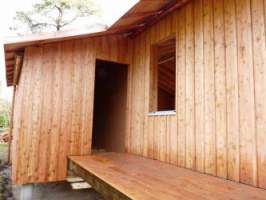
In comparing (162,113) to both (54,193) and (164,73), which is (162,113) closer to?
(54,193)

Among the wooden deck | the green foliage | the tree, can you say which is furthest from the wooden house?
the green foliage

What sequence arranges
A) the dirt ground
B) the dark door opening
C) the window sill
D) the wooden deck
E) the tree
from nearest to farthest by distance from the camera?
the wooden deck
the dirt ground
the window sill
the dark door opening
the tree

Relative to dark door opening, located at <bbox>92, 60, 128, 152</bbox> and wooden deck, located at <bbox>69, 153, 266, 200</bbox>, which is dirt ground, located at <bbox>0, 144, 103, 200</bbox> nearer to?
wooden deck, located at <bbox>69, 153, 266, 200</bbox>

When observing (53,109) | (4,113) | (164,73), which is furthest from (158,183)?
(4,113)

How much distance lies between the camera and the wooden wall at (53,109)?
4086 mm

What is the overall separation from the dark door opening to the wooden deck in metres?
2.16

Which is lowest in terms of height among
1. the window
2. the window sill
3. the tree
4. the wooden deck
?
the wooden deck

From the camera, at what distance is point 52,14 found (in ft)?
37.3

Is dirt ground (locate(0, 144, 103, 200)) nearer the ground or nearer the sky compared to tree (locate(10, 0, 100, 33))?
nearer the ground

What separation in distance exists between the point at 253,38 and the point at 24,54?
367cm

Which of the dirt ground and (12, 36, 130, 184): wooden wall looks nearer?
the dirt ground

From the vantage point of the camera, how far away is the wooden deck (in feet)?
7.18

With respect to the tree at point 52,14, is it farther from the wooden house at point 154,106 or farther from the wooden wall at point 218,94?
the wooden wall at point 218,94

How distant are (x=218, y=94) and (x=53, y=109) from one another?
2920 millimetres
